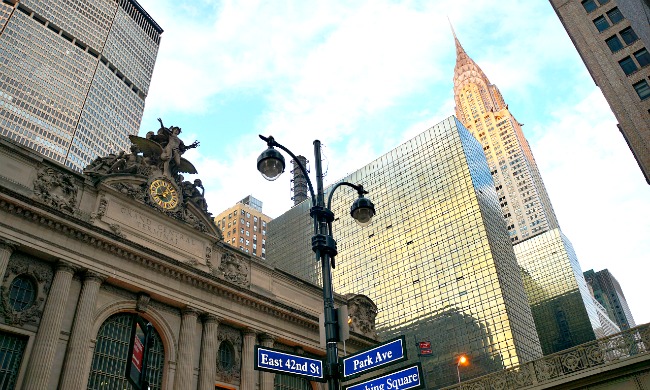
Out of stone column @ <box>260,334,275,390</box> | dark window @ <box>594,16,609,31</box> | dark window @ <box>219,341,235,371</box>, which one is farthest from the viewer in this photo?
dark window @ <box>594,16,609,31</box>

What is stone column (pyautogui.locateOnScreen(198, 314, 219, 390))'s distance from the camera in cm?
2927

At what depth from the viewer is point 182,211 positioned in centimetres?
3291

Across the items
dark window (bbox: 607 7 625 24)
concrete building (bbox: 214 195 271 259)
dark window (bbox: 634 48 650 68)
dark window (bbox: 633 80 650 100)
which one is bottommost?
dark window (bbox: 633 80 650 100)

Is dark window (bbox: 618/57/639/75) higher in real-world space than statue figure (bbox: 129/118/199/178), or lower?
higher

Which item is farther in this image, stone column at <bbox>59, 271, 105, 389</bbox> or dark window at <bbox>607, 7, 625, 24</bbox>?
dark window at <bbox>607, 7, 625, 24</bbox>

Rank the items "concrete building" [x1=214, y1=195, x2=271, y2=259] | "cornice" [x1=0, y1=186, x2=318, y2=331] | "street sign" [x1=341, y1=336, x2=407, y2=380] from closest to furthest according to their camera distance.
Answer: "street sign" [x1=341, y1=336, x2=407, y2=380] < "cornice" [x1=0, y1=186, x2=318, y2=331] < "concrete building" [x1=214, y1=195, x2=271, y2=259]

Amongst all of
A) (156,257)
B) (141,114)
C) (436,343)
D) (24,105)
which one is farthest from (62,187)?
(141,114)

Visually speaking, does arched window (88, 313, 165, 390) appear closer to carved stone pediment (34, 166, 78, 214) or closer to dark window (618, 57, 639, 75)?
carved stone pediment (34, 166, 78, 214)

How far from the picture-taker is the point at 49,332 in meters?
23.7

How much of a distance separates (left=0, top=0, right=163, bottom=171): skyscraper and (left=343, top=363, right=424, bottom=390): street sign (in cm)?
10502

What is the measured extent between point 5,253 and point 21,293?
210cm

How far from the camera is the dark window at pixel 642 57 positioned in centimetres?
4366

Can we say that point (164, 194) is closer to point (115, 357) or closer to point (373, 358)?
point (115, 357)

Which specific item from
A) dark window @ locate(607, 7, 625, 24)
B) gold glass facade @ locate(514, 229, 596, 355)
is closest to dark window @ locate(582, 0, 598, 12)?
dark window @ locate(607, 7, 625, 24)
